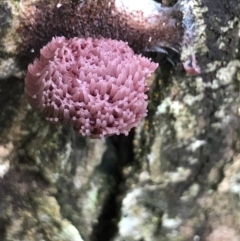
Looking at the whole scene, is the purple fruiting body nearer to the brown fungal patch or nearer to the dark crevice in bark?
the brown fungal patch

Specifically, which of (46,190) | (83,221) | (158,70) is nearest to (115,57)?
(158,70)

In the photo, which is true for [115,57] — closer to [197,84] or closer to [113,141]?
[197,84]

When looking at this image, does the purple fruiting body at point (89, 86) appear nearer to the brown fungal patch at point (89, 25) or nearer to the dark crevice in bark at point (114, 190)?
the brown fungal patch at point (89, 25)

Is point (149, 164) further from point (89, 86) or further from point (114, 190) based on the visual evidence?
point (89, 86)

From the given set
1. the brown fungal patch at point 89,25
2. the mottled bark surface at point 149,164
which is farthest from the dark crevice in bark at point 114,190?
the brown fungal patch at point 89,25

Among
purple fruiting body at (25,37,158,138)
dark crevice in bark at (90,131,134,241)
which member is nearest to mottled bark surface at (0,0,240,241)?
dark crevice in bark at (90,131,134,241)

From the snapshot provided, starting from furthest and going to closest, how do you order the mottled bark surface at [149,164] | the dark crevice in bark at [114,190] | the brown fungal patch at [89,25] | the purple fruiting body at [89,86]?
the dark crevice in bark at [114,190] → the mottled bark surface at [149,164] → the brown fungal patch at [89,25] → the purple fruiting body at [89,86]

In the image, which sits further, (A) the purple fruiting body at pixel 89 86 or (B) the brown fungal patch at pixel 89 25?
(B) the brown fungal patch at pixel 89 25
